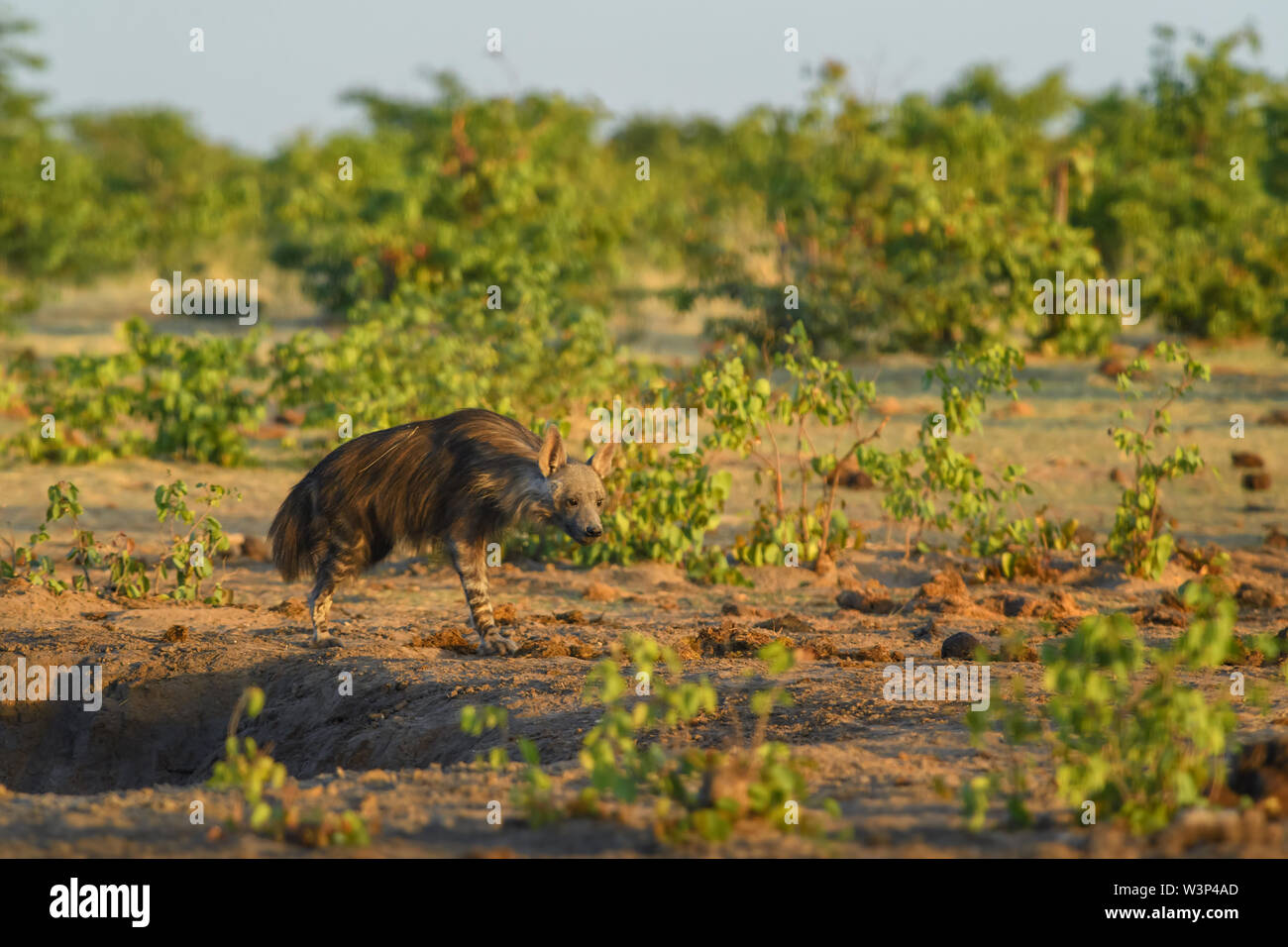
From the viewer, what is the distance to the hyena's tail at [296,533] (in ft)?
25.0

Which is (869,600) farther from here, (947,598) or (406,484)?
(406,484)

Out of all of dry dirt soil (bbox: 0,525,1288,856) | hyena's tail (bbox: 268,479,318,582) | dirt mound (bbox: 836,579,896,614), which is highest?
hyena's tail (bbox: 268,479,318,582)

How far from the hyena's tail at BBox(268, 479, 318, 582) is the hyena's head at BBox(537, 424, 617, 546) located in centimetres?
132

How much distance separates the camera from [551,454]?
→ 7082 millimetres

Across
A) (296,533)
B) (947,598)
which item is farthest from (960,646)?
(296,533)

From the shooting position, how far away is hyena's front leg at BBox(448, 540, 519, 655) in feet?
24.0

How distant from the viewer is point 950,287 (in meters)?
16.3

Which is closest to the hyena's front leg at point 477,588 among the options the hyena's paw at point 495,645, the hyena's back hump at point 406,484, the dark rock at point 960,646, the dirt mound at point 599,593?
the hyena's paw at point 495,645

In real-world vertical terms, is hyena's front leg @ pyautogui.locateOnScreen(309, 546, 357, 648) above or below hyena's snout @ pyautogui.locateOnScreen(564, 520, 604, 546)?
below

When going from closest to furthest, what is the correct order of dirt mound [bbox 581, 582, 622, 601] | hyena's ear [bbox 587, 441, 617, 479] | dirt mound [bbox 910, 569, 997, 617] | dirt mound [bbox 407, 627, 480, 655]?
hyena's ear [bbox 587, 441, 617, 479], dirt mound [bbox 407, 627, 480, 655], dirt mound [bbox 910, 569, 997, 617], dirt mound [bbox 581, 582, 622, 601]

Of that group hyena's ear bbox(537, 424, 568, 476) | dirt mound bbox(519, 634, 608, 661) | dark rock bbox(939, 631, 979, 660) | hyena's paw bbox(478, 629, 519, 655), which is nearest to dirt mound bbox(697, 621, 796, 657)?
dirt mound bbox(519, 634, 608, 661)

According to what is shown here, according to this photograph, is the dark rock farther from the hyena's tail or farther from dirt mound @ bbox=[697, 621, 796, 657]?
the hyena's tail

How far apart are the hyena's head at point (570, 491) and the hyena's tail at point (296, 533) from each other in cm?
132
